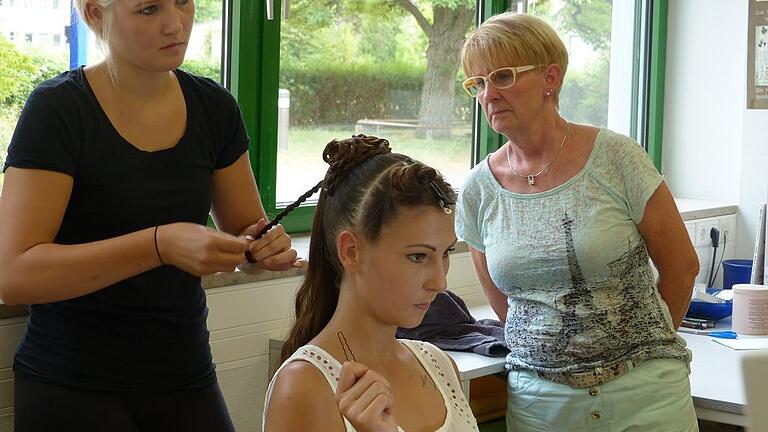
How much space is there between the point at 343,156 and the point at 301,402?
1.31 feet

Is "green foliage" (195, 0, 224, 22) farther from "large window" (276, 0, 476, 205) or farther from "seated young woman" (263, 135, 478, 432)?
"seated young woman" (263, 135, 478, 432)

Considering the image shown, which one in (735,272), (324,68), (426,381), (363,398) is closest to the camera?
(363,398)

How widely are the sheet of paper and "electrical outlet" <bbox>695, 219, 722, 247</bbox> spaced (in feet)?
3.43

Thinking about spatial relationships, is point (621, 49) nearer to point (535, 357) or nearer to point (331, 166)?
point (535, 357)

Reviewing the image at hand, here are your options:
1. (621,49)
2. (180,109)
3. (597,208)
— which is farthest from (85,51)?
(621,49)

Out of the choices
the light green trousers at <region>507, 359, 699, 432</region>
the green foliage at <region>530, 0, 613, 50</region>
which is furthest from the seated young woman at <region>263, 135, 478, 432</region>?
the green foliage at <region>530, 0, 613, 50</region>

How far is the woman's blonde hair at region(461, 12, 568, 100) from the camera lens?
2350 mm

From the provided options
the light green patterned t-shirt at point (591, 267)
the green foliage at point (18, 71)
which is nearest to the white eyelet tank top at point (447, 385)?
the light green patterned t-shirt at point (591, 267)

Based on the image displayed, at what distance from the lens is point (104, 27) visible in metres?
1.74

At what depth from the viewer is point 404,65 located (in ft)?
11.5

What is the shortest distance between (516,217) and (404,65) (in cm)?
126

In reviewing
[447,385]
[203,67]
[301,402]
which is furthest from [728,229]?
[301,402]

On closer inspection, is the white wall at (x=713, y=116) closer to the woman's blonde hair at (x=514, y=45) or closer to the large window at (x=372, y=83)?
the large window at (x=372, y=83)

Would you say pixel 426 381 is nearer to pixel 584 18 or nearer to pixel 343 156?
pixel 343 156
